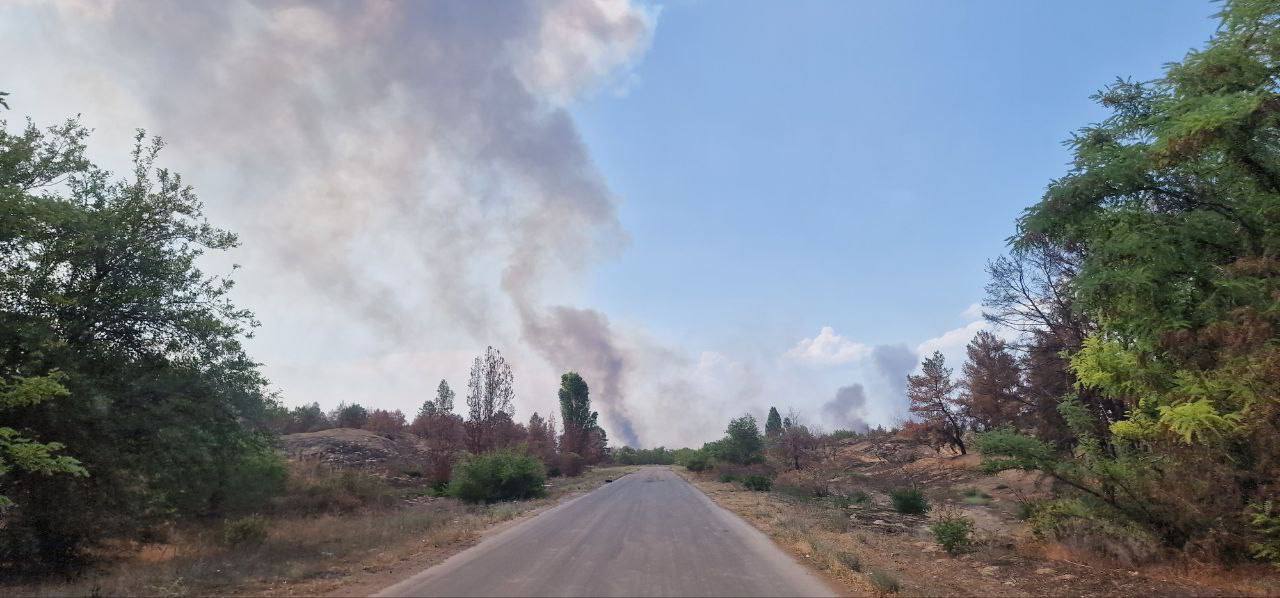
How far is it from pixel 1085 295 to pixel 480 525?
56.3ft

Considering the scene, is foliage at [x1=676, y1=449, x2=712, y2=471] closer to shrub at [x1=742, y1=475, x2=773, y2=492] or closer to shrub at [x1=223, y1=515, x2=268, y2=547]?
shrub at [x1=742, y1=475, x2=773, y2=492]

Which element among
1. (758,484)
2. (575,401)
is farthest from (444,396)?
(758,484)

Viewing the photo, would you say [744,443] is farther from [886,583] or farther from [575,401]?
[886,583]

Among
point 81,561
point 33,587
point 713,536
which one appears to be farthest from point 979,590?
point 81,561

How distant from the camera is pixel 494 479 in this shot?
31.0 meters

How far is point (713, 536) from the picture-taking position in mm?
14945

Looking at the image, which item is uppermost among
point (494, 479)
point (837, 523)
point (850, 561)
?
point (494, 479)

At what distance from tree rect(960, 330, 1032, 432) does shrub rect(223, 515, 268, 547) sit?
37.2 meters

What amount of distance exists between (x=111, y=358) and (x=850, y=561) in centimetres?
1785

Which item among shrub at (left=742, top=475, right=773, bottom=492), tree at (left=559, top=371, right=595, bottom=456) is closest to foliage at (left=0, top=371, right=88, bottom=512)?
shrub at (left=742, top=475, right=773, bottom=492)

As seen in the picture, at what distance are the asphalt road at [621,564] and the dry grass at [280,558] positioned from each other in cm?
133

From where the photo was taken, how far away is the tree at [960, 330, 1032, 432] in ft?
125

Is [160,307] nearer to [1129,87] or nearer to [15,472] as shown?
[15,472]

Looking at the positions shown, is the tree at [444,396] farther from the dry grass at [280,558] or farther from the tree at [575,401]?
the dry grass at [280,558]
